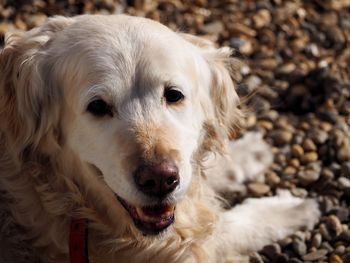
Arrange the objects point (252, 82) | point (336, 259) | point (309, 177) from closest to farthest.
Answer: point (336, 259), point (309, 177), point (252, 82)

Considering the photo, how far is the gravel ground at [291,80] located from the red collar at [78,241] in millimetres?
1131

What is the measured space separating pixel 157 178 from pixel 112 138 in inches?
12.1

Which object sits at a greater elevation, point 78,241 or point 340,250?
point 78,241

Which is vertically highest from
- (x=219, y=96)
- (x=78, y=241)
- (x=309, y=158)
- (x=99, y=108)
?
(x=99, y=108)

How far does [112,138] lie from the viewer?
135 inches

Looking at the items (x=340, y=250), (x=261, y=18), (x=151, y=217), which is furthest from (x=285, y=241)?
(x=261, y=18)

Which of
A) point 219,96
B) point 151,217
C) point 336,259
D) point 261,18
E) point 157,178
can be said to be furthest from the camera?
point 261,18

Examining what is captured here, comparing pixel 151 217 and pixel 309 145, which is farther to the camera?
pixel 309 145

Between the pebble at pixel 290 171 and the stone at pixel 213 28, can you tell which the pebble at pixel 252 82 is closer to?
the stone at pixel 213 28

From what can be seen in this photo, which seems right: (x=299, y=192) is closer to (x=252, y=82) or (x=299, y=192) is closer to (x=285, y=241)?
(x=285, y=241)

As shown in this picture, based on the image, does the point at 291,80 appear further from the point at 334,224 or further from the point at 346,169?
the point at 334,224

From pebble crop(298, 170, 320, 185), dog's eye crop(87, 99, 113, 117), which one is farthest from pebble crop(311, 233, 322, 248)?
dog's eye crop(87, 99, 113, 117)

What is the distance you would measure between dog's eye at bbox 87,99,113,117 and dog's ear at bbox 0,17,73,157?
306mm

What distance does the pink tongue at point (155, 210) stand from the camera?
11.5ft
